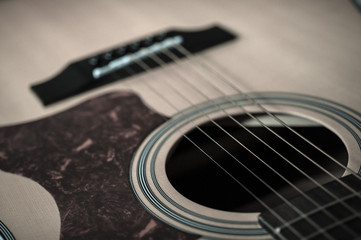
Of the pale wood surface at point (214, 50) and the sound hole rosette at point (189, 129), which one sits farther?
the pale wood surface at point (214, 50)

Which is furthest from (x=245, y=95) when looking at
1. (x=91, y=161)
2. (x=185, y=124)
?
(x=91, y=161)

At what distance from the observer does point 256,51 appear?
41.3 inches

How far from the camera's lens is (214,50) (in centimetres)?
108

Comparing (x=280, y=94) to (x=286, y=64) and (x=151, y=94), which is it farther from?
(x=151, y=94)

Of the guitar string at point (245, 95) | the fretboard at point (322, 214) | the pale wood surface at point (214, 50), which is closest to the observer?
the fretboard at point (322, 214)

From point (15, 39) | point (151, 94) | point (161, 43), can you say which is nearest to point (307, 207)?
point (151, 94)

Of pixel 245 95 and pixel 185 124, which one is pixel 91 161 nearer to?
pixel 185 124

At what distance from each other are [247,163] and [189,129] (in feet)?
0.45

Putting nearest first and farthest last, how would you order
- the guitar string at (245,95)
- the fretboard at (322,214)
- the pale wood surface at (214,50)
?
the fretboard at (322,214) → the guitar string at (245,95) → the pale wood surface at (214,50)

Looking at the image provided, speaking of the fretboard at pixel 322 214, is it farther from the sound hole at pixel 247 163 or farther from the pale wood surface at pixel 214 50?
the pale wood surface at pixel 214 50

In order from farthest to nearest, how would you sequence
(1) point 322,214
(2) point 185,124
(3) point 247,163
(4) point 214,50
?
1. (4) point 214,50
2. (2) point 185,124
3. (3) point 247,163
4. (1) point 322,214

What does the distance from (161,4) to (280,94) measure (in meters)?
0.57

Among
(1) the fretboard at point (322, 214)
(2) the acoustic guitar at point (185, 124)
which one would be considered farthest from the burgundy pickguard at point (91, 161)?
(1) the fretboard at point (322, 214)

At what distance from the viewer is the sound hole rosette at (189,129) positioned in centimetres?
62
